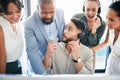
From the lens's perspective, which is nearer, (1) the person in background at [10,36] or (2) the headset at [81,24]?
(1) the person in background at [10,36]

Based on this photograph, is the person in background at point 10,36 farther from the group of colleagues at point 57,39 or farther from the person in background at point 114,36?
the person in background at point 114,36

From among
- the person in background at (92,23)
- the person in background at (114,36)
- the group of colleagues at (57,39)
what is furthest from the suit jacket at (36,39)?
the person in background at (114,36)

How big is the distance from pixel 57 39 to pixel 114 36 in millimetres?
346

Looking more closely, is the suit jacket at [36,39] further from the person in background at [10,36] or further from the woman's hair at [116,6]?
the woman's hair at [116,6]

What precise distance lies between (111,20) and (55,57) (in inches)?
16.0

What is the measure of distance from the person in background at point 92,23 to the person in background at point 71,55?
3 cm

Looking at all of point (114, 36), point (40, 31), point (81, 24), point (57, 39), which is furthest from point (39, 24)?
point (114, 36)

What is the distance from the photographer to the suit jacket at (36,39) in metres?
1.26

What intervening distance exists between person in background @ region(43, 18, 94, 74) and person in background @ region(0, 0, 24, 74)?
7.2 inches

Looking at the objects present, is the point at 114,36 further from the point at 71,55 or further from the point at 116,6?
the point at 71,55

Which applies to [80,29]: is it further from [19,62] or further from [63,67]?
[19,62]

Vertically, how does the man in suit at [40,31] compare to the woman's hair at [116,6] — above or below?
below

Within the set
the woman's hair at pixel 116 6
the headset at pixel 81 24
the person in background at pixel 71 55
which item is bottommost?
the person in background at pixel 71 55

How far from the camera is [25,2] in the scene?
4.29ft
